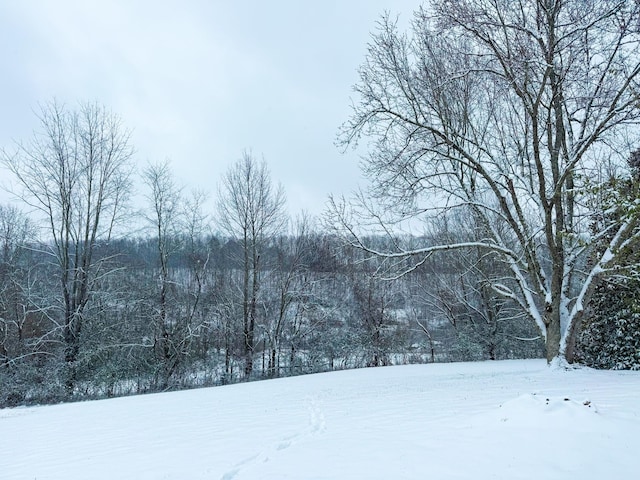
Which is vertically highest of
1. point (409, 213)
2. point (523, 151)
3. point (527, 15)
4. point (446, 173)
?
point (527, 15)

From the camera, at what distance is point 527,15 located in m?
9.56

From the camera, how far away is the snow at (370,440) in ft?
10.9

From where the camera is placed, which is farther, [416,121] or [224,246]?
[224,246]

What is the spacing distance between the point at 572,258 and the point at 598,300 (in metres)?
2.97

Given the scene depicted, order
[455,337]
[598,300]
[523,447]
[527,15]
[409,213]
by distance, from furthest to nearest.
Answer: [455,337], [598,300], [409,213], [527,15], [523,447]

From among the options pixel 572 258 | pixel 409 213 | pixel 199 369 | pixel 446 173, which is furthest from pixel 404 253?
pixel 199 369

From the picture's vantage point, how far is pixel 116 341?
18172 millimetres

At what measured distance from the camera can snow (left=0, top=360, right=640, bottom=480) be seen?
3336mm

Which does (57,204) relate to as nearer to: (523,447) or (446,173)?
(446,173)

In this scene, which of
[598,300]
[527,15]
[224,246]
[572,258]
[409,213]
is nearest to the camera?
[527,15]

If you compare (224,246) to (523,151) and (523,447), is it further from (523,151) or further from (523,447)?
(523,447)

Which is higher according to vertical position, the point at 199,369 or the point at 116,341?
the point at 116,341

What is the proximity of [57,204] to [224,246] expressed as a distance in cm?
1053

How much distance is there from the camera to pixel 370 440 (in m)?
4.40
